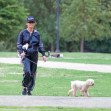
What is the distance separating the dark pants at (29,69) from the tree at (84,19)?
4198cm

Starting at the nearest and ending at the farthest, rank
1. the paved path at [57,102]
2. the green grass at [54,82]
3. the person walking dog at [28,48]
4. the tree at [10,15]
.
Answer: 1. the paved path at [57,102]
2. the person walking dog at [28,48]
3. the green grass at [54,82]
4. the tree at [10,15]

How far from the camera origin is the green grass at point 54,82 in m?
12.9

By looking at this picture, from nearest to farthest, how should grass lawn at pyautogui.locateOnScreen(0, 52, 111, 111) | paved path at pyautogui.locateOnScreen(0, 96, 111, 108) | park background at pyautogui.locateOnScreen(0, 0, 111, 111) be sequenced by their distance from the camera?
paved path at pyautogui.locateOnScreen(0, 96, 111, 108) < grass lawn at pyautogui.locateOnScreen(0, 52, 111, 111) < park background at pyautogui.locateOnScreen(0, 0, 111, 111)

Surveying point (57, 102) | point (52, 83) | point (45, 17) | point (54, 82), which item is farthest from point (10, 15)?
point (57, 102)

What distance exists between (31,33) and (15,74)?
7349mm

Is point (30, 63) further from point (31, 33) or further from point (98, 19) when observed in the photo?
point (98, 19)

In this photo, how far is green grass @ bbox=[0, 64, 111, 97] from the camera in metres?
12.9

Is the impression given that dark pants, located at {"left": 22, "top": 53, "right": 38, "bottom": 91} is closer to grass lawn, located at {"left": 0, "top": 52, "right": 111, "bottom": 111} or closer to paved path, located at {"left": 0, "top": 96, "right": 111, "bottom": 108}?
grass lawn, located at {"left": 0, "top": 52, "right": 111, "bottom": 111}

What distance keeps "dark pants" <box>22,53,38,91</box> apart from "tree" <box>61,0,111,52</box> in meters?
42.0

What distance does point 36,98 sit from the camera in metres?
9.29

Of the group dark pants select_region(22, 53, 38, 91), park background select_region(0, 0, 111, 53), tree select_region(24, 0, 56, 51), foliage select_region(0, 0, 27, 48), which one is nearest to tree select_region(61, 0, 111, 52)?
park background select_region(0, 0, 111, 53)

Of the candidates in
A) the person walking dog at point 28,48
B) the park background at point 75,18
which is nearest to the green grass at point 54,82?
the person walking dog at point 28,48

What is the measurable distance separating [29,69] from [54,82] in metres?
4.49

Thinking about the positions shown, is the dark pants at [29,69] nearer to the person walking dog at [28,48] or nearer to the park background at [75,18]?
the person walking dog at [28,48]
